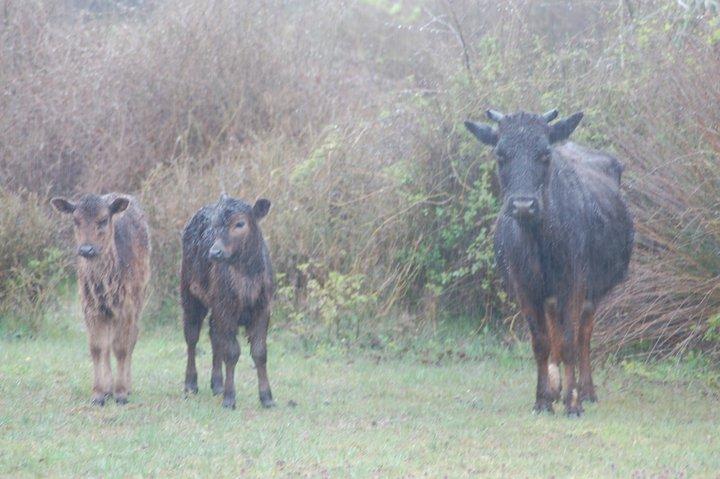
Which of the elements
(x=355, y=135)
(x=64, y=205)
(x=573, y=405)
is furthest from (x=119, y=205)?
(x=355, y=135)

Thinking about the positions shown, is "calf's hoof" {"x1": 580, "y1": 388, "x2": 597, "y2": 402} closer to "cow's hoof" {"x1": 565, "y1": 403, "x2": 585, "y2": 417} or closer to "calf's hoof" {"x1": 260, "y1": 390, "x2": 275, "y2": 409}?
"cow's hoof" {"x1": 565, "y1": 403, "x2": 585, "y2": 417}

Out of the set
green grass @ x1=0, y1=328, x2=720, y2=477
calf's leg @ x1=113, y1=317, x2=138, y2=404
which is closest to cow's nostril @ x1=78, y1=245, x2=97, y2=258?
calf's leg @ x1=113, y1=317, x2=138, y2=404

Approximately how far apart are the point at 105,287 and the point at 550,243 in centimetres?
390

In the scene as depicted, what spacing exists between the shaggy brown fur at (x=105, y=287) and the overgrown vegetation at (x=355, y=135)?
3.67 metres

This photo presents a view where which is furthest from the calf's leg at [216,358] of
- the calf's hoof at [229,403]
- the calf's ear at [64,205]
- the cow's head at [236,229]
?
the calf's ear at [64,205]

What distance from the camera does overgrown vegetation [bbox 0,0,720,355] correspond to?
38.6ft

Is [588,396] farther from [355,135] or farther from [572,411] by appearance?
[355,135]

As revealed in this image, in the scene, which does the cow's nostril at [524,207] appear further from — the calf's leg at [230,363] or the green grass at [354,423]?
the calf's leg at [230,363]

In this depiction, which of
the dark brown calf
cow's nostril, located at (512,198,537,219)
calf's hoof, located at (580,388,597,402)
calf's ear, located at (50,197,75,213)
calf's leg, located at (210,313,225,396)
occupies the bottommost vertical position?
calf's hoof, located at (580,388,597,402)

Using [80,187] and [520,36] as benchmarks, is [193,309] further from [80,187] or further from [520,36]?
[80,187]

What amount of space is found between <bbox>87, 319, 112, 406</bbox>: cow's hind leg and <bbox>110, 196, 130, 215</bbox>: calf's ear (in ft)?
3.25

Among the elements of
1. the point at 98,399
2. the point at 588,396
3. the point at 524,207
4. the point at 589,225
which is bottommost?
the point at 588,396

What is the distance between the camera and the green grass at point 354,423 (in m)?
7.69

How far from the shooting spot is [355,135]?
15398 millimetres
